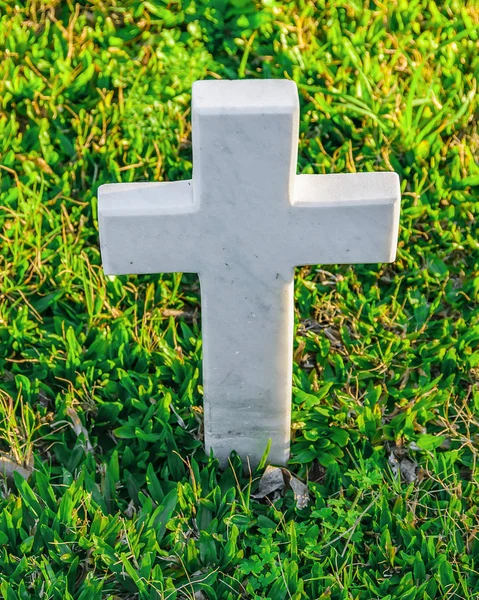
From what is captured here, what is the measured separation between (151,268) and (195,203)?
0.21 metres

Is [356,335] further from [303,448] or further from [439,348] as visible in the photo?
[303,448]

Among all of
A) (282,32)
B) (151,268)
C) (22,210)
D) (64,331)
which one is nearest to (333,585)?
(151,268)

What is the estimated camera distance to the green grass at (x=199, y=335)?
2.11 m

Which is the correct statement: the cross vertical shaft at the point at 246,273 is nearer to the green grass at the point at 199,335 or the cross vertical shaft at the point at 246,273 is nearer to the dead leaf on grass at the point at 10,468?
the green grass at the point at 199,335

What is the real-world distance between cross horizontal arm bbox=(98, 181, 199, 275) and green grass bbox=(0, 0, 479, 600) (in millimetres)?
560

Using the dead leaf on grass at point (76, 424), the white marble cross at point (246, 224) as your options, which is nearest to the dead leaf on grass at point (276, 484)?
the white marble cross at point (246, 224)

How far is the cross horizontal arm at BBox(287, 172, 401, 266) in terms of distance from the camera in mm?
1936

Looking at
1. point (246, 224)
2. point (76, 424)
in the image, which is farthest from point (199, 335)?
point (246, 224)

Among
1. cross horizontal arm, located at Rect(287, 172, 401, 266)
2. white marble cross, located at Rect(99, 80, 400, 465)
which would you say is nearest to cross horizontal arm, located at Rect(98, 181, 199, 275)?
white marble cross, located at Rect(99, 80, 400, 465)

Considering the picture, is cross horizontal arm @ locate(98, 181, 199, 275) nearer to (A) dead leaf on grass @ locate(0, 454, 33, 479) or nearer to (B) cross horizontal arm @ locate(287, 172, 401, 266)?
(B) cross horizontal arm @ locate(287, 172, 401, 266)

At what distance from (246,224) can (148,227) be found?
0.22m

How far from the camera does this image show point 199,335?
2.71 m

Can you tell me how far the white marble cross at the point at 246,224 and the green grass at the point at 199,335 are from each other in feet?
1.10

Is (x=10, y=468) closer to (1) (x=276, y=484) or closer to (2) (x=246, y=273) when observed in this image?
(1) (x=276, y=484)
